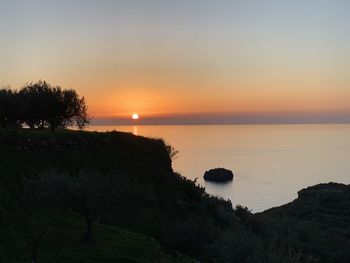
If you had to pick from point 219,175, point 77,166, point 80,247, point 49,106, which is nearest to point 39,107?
point 49,106

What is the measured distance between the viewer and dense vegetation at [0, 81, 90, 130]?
50.9 meters

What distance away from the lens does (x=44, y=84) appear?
179 ft

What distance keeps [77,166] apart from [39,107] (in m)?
14.0

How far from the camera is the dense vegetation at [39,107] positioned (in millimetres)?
50875

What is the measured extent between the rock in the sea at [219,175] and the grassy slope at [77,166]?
103645mm

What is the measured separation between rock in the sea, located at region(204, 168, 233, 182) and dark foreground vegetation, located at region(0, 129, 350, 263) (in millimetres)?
97832

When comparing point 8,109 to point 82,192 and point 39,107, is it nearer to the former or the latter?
point 39,107

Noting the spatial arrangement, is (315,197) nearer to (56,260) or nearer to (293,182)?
(293,182)

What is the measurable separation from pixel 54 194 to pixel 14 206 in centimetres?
605

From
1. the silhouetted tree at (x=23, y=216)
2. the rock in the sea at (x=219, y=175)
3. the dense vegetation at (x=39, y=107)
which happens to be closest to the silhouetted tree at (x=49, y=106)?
the dense vegetation at (x=39, y=107)

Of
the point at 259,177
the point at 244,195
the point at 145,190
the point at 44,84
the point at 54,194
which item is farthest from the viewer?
the point at 259,177

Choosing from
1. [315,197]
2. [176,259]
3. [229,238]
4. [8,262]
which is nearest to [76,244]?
[8,262]

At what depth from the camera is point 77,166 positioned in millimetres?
40438

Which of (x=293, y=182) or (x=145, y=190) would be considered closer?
(x=145, y=190)
